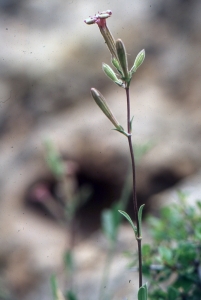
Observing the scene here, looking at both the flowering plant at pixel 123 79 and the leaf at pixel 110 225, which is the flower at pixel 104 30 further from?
the leaf at pixel 110 225

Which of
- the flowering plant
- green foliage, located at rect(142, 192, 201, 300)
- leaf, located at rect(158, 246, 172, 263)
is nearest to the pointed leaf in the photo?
the flowering plant

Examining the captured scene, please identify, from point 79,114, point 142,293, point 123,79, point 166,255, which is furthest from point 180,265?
point 79,114

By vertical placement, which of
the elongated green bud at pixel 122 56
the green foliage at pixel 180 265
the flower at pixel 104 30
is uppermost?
the flower at pixel 104 30

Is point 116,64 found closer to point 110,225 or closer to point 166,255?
point 166,255

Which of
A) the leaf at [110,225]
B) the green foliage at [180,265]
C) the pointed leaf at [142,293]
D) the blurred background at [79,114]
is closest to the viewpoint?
the pointed leaf at [142,293]

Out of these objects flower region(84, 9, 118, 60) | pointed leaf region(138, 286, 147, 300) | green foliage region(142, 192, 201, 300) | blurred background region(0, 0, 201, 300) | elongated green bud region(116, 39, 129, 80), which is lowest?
pointed leaf region(138, 286, 147, 300)

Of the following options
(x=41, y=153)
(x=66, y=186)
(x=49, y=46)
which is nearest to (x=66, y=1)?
(x=49, y=46)

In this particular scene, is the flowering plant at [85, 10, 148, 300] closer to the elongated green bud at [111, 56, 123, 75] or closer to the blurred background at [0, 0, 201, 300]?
the elongated green bud at [111, 56, 123, 75]

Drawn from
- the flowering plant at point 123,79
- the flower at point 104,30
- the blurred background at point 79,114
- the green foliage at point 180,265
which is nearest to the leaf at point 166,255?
the green foliage at point 180,265

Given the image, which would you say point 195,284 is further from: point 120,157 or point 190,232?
point 120,157

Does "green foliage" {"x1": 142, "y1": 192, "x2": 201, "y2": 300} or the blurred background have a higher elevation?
the blurred background
